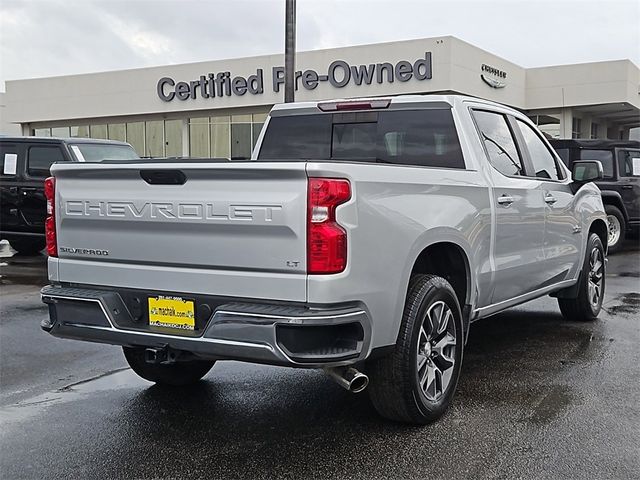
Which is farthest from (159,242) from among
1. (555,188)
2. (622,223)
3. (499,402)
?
(622,223)

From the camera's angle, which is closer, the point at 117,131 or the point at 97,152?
the point at 97,152

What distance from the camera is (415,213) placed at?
4.08 meters

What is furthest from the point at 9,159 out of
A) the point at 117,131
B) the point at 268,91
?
the point at 117,131

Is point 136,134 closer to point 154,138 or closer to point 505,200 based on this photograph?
point 154,138

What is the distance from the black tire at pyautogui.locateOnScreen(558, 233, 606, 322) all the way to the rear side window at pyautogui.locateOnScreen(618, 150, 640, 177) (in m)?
7.07

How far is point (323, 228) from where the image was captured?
346 cm

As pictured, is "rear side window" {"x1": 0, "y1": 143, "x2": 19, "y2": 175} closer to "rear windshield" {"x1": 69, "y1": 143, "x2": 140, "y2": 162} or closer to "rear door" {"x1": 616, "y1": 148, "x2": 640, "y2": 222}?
"rear windshield" {"x1": 69, "y1": 143, "x2": 140, "y2": 162}

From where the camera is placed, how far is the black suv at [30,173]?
11523mm

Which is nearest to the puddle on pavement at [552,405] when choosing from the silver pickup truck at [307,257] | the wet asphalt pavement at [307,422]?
the wet asphalt pavement at [307,422]

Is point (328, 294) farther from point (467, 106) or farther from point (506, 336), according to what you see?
point (506, 336)

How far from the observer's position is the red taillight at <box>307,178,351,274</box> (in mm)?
3445

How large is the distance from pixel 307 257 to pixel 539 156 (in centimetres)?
358

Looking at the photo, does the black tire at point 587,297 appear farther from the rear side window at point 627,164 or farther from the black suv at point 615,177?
the rear side window at point 627,164

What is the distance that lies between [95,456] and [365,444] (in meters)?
1.48
